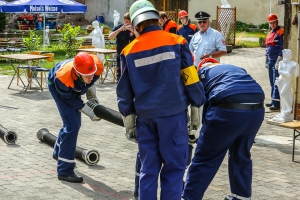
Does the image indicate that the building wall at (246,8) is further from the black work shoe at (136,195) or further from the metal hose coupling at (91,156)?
the black work shoe at (136,195)

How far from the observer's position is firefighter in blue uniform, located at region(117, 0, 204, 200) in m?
5.25

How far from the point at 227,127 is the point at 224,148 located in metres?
0.23

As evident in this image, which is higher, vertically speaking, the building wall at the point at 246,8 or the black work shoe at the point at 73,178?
the building wall at the point at 246,8

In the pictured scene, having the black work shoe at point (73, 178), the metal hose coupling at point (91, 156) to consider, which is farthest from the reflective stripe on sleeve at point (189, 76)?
the metal hose coupling at point (91, 156)

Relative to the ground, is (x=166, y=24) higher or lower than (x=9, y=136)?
higher

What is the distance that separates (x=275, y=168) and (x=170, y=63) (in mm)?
3125

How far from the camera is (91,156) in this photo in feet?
25.6

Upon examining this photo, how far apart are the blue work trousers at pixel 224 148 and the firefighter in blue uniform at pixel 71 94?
1.56 m

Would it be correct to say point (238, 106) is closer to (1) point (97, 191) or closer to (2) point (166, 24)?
(1) point (97, 191)

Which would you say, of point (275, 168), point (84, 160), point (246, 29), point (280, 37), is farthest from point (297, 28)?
point (246, 29)

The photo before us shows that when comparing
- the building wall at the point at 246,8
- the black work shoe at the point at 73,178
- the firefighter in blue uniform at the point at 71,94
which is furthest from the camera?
the building wall at the point at 246,8

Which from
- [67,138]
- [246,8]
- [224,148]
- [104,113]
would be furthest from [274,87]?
[246,8]

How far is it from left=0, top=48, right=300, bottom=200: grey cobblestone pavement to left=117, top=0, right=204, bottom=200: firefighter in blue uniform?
122cm

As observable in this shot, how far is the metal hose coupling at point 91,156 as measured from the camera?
7.74 metres
